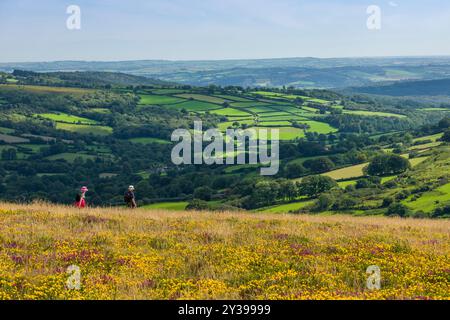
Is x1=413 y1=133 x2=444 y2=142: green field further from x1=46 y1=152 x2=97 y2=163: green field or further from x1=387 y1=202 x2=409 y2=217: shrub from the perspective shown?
x1=46 y1=152 x2=97 y2=163: green field

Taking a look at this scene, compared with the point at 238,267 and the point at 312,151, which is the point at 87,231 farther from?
the point at 312,151

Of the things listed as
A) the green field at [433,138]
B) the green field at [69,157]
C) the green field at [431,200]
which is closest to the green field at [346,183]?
the green field at [431,200]

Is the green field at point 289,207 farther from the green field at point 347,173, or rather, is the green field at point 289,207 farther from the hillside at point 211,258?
the hillside at point 211,258

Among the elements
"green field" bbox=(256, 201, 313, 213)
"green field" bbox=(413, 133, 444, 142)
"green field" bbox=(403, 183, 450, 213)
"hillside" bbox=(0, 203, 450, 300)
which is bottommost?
"green field" bbox=(256, 201, 313, 213)

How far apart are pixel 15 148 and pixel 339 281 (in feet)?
648

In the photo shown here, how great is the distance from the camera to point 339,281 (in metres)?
13.6

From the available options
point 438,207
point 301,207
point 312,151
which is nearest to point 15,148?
point 312,151

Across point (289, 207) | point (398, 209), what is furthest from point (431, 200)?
point (289, 207)

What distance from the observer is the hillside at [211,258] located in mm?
12533

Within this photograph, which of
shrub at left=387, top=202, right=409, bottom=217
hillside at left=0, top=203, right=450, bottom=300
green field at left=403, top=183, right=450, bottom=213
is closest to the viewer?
hillside at left=0, top=203, right=450, bottom=300

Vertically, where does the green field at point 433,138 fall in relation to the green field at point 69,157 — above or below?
above

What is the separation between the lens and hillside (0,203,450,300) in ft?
41.1

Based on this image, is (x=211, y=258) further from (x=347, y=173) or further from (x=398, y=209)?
(x=347, y=173)

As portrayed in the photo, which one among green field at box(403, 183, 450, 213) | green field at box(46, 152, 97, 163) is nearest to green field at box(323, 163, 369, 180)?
green field at box(403, 183, 450, 213)
